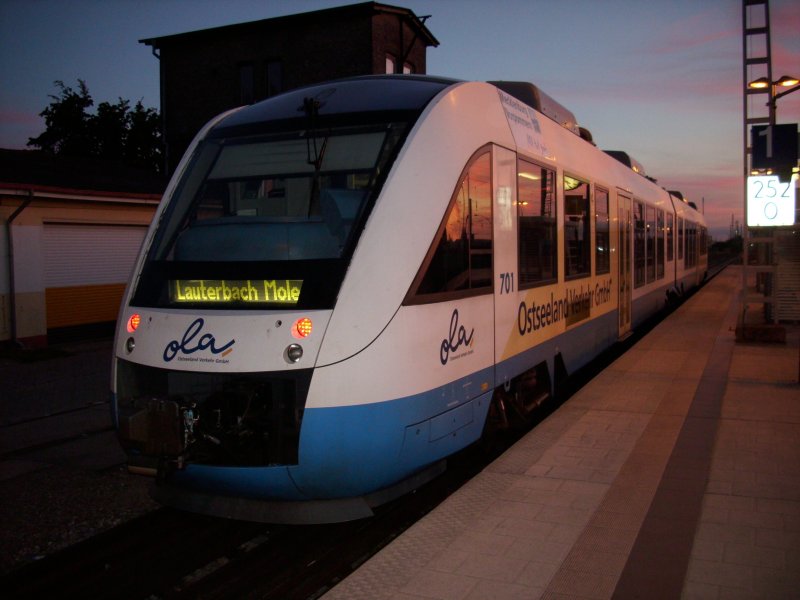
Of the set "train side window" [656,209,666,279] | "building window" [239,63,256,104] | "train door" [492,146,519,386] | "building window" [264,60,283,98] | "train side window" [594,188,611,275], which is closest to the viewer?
"train door" [492,146,519,386]

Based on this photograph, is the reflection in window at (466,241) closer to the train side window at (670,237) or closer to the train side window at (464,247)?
the train side window at (464,247)

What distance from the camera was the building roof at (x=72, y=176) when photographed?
1457 centimetres

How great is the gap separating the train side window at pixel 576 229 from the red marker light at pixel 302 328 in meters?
4.28

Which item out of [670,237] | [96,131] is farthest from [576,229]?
[96,131]

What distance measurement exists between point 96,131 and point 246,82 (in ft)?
57.6

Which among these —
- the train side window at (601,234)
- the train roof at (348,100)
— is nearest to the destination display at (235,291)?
the train roof at (348,100)

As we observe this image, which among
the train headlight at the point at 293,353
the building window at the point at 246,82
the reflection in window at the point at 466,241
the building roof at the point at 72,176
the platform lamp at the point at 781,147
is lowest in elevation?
the train headlight at the point at 293,353

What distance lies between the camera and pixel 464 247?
5.24 m

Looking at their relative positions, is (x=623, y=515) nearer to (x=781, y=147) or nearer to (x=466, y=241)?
(x=466, y=241)

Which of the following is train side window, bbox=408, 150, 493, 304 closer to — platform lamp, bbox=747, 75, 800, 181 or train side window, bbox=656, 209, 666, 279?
platform lamp, bbox=747, 75, 800, 181

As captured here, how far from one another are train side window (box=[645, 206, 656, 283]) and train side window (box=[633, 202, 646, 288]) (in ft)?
2.29

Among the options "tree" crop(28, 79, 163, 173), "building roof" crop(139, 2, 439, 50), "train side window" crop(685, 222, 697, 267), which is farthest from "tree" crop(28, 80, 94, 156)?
"train side window" crop(685, 222, 697, 267)

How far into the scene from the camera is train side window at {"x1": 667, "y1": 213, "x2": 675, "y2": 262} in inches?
703

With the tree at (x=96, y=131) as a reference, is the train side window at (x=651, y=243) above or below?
below
